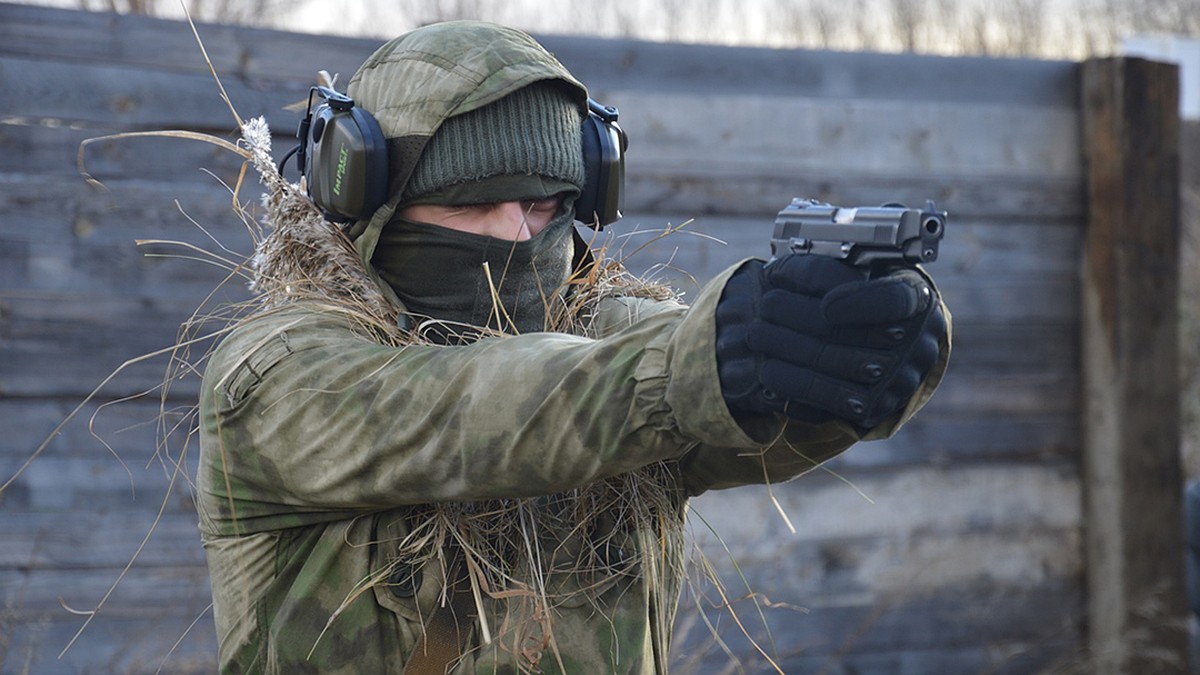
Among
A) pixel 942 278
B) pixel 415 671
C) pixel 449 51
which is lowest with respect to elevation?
pixel 942 278

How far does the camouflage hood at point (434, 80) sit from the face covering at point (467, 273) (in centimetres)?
6

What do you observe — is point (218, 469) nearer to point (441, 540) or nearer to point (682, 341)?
point (441, 540)

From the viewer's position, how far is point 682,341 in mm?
1481

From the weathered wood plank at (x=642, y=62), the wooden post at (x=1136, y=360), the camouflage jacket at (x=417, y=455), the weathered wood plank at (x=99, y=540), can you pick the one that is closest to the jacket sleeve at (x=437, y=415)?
the camouflage jacket at (x=417, y=455)

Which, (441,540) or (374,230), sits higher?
(374,230)

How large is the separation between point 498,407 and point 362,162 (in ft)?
1.93

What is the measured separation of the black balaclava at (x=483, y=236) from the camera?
2000 mm

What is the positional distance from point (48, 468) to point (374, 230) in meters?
2.35

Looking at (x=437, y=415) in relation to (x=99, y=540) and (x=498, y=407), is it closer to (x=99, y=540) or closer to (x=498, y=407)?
(x=498, y=407)

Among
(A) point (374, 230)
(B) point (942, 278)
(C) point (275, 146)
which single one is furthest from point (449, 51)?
(B) point (942, 278)

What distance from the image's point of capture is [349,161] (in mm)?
1982

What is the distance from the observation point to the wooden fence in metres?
3.89

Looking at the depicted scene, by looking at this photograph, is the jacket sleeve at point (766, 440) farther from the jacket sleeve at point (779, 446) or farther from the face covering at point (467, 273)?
the face covering at point (467, 273)

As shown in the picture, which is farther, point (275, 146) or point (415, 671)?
point (275, 146)
